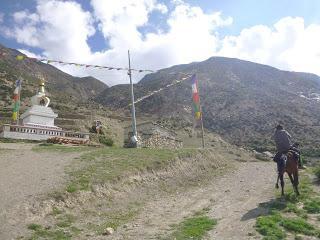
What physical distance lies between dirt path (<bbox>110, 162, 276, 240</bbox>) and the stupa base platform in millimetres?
15123

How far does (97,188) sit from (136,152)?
822 cm

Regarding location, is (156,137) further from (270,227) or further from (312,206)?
(270,227)

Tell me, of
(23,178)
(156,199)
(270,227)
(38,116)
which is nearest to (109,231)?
(270,227)

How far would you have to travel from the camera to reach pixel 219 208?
15000mm

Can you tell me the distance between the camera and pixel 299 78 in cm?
15025

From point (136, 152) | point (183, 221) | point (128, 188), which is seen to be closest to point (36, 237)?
point (183, 221)

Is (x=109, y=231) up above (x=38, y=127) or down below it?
below

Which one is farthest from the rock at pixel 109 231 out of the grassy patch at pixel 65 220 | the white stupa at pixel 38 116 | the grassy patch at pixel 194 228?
the white stupa at pixel 38 116

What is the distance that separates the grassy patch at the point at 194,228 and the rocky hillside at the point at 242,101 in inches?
2118

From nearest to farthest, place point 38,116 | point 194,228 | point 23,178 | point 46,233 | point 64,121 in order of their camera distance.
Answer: point 46,233
point 194,228
point 23,178
point 38,116
point 64,121

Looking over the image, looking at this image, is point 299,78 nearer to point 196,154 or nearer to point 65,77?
point 65,77

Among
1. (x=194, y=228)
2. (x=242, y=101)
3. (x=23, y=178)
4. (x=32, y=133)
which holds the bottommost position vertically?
(x=194, y=228)

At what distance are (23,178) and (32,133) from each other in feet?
55.6

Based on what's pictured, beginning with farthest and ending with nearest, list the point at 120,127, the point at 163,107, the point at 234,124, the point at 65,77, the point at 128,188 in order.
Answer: the point at 65,77
the point at 163,107
the point at 234,124
the point at 120,127
the point at 128,188
